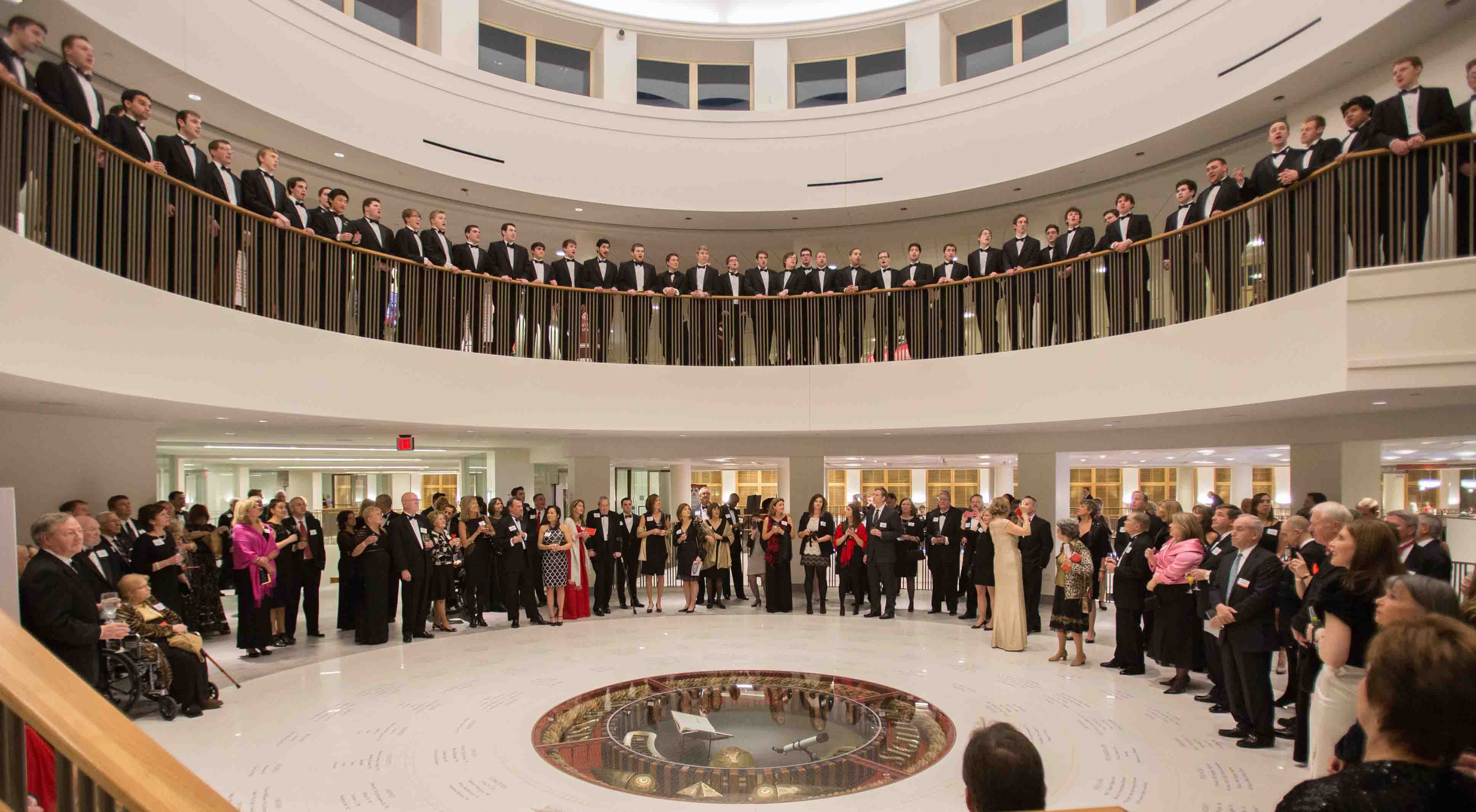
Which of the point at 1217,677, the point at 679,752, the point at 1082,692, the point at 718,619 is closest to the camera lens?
the point at 679,752

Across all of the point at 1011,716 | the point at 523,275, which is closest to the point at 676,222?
the point at 523,275

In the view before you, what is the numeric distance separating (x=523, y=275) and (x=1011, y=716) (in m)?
8.62

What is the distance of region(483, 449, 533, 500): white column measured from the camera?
17.2 metres

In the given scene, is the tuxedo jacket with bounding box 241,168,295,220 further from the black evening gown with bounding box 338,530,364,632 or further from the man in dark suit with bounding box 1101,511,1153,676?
the man in dark suit with bounding box 1101,511,1153,676

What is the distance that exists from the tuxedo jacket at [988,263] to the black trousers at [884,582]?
422 cm

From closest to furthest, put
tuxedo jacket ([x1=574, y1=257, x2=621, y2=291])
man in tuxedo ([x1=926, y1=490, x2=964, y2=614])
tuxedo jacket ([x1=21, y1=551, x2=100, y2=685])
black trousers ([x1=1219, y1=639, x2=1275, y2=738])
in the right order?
tuxedo jacket ([x1=21, y1=551, x2=100, y2=685]) < black trousers ([x1=1219, y1=639, x2=1275, y2=738]) < man in tuxedo ([x1=926, y1=490, x2=964, y2=614]) < tuxedo jacket ([x1=574, y1=257, x2=621, y2=291])

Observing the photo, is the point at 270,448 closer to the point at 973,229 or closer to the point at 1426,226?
the point at 973,229

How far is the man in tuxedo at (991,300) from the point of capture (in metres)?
11.2

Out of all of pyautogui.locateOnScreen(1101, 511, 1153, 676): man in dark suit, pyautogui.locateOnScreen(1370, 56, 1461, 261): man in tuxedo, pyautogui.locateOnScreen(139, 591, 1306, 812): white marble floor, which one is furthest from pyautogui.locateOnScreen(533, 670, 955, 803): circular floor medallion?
pyautogui.locateOnScreen(1370, 56, 1461, 261): man in tuxedo

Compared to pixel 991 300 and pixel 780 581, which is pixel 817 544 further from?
pixel 991 300

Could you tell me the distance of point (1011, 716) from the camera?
6.92 metres

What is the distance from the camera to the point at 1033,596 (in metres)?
10.7

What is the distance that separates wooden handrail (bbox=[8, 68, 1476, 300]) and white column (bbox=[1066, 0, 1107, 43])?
442 centimetres

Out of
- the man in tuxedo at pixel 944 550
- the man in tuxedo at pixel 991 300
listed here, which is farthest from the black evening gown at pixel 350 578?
the man in tuxedo at pixel 991 300
